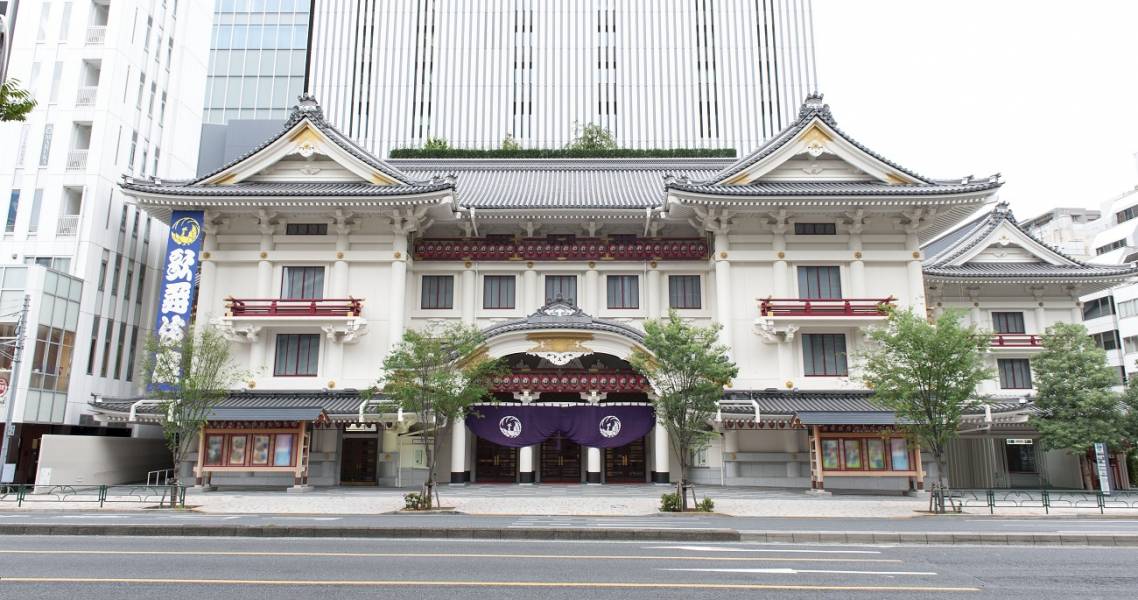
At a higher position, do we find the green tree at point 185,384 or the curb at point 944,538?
the green tree at point 185,384

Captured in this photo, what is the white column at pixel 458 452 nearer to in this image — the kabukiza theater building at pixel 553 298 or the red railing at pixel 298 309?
the kabukiza theater building at pixel 553 298

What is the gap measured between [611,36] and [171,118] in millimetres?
47299

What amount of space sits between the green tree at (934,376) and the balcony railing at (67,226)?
34.1 m

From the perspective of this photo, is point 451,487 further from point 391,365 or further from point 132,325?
point 132,325

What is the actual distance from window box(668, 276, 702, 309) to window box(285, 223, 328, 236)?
50.3ft

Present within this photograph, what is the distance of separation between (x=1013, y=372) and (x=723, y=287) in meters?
15.6

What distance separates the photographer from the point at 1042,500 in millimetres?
22797

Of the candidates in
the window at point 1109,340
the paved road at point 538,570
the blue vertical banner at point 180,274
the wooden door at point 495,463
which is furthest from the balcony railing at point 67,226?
the window at point 1109,340

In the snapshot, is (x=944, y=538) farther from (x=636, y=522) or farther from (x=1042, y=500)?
(x=1042, y=500)

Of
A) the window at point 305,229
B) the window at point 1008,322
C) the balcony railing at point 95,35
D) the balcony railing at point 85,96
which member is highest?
the balcony railing at point 95,35

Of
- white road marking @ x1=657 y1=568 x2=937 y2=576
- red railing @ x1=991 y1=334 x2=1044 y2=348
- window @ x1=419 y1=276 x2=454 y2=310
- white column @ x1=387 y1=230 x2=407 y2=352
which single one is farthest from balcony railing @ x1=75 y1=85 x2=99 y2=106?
red railing @ x1=991 y1=334 x2=1044 y2=348

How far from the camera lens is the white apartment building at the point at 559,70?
71.3 m

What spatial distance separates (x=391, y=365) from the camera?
2136 centimetres

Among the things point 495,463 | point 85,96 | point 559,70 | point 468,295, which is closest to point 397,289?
point 468,295
